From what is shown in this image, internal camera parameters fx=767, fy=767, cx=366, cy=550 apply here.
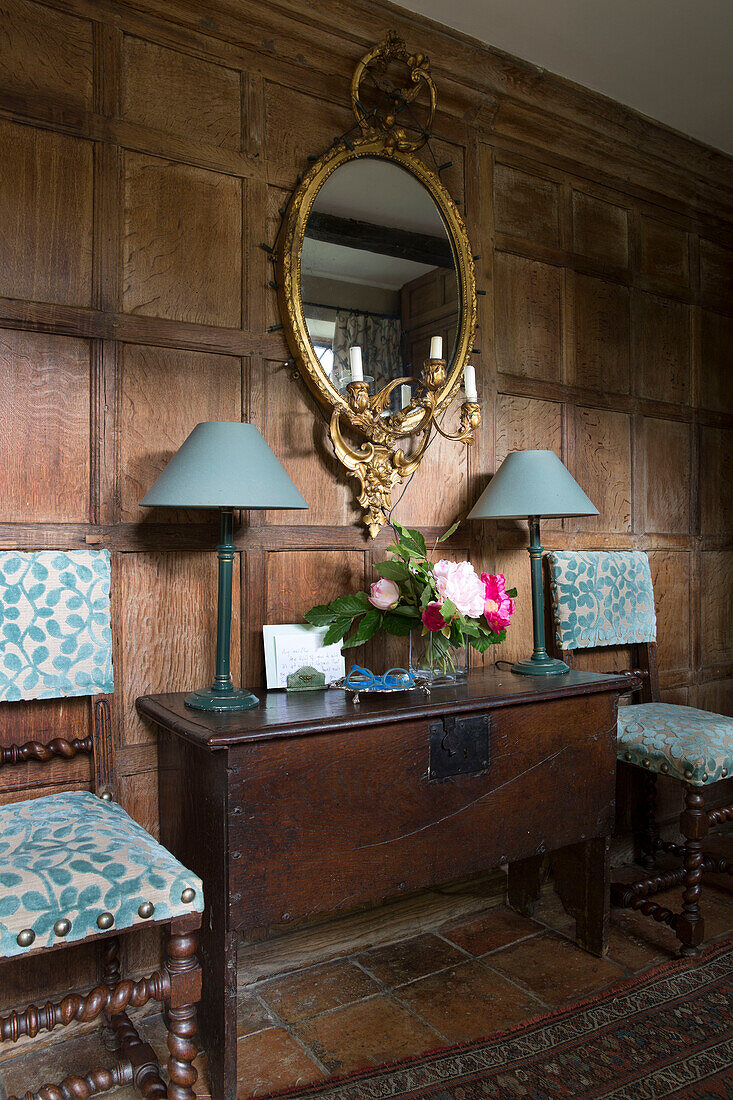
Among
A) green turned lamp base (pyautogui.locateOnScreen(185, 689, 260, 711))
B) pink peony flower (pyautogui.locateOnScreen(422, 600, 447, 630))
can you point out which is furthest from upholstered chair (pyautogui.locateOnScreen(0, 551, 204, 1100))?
pink peony flower (pyautogui.locateOnScreen(422, 600, 447, 630))

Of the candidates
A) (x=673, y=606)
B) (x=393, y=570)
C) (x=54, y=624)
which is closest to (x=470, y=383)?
(x=393, y=570)

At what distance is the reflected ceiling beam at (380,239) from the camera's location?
7.02 feet

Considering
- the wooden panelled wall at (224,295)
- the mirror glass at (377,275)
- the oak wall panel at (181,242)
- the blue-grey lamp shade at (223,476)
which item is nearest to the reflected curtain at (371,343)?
the mirror glass at (377,275)

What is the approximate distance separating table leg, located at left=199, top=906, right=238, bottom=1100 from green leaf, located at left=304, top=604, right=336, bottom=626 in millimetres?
712

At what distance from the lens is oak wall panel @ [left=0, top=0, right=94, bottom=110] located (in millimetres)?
1743

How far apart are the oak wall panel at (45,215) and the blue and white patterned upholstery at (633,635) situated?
166 cm

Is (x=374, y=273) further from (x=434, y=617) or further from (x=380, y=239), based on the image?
(x=434, y=617)

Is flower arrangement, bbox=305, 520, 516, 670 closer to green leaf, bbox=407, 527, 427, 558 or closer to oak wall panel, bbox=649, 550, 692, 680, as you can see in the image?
green leaf, bbox=407, 527, 427, 558

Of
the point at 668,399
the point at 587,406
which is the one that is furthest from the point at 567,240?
the point at 668,399

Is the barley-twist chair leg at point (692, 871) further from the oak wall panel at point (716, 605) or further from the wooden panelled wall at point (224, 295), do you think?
the oak wall panel at point (716, 605)

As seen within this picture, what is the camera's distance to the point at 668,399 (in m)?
3.11

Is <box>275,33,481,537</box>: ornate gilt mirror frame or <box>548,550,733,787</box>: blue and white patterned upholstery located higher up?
<box>275,33,481,537</box>: ornate gilt mirror frame

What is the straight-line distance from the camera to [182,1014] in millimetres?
1340

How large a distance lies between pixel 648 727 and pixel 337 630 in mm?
1051
